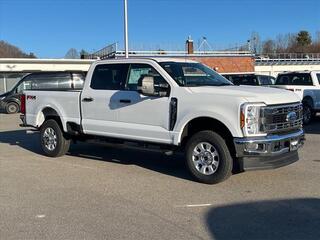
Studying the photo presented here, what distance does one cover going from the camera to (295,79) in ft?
57.1

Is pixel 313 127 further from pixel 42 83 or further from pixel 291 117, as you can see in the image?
pixel 42 83

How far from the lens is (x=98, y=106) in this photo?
9.37m

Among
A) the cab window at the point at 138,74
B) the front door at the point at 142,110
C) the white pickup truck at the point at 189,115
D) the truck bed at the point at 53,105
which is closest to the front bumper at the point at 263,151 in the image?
the white pickup truck at the point at 189,115

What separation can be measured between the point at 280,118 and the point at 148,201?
2.55 meters

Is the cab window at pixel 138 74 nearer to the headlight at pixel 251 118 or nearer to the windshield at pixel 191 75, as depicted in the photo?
the windshield at pixel 191 75

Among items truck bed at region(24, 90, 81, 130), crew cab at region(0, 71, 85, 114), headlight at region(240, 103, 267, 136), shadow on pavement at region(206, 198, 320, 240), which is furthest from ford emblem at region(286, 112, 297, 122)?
crew cab at region(0, 71, 85, 114)

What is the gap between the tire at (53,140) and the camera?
408 inches

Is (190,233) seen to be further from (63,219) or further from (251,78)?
(251,78)

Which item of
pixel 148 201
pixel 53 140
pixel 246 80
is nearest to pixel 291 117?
pixel 148 201

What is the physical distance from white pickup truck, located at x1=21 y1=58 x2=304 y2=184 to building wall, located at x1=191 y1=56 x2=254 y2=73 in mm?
45728

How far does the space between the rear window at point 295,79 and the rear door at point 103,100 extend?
9.80 meters

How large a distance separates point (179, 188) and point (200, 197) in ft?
2.11

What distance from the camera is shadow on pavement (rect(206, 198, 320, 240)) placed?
5.24 meters

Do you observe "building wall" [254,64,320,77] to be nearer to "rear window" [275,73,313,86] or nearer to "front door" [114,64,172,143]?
"rear window" [275,73,313,86]
